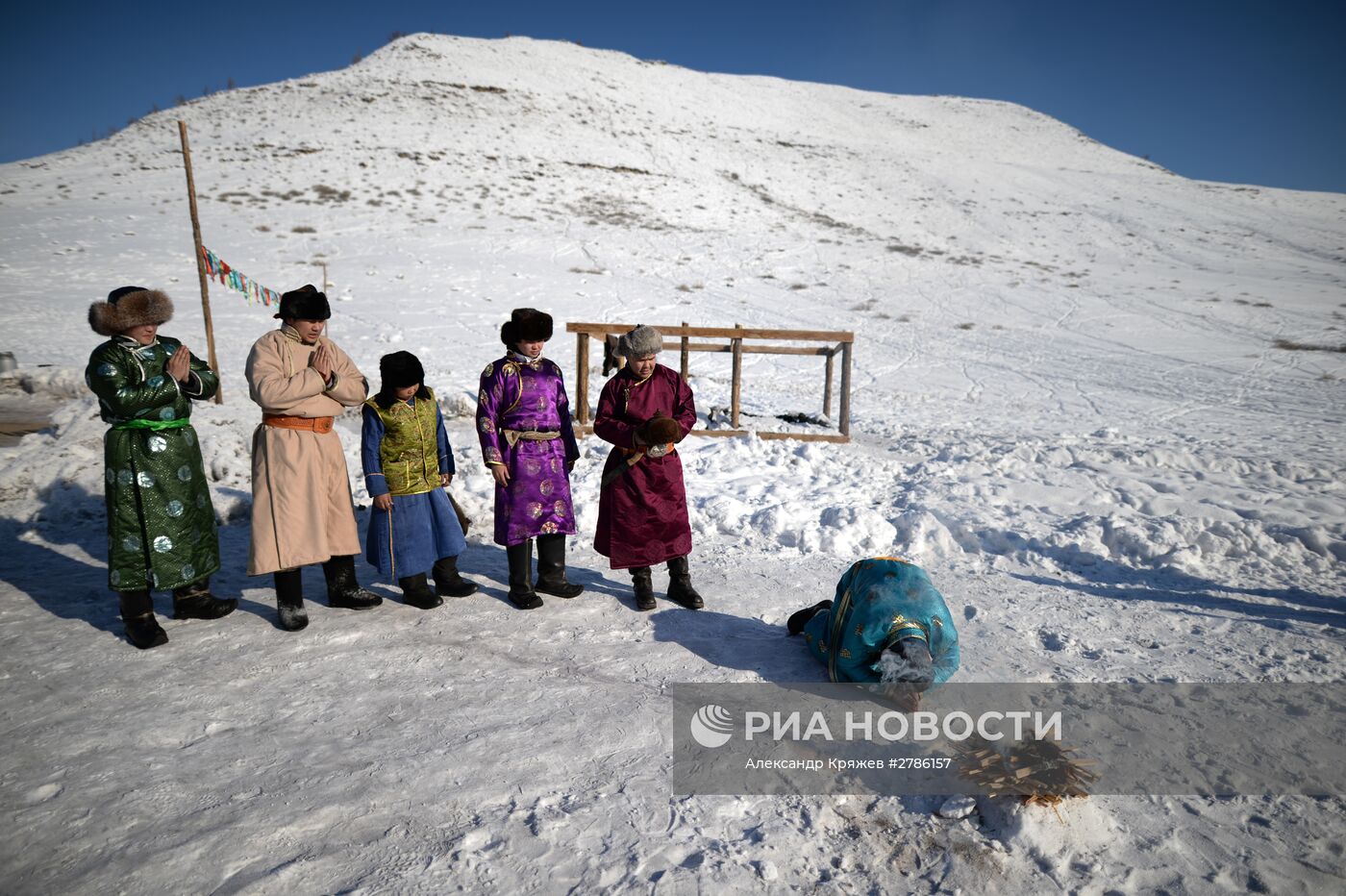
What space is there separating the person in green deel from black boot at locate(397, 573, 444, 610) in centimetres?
107

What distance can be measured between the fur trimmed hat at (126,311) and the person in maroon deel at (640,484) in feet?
7.59

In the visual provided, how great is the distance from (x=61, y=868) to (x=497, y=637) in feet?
6.36

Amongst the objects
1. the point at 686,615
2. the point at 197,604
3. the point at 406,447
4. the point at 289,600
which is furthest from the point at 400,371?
the point at 686,615

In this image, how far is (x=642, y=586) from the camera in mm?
4281

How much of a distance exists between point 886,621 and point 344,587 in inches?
120

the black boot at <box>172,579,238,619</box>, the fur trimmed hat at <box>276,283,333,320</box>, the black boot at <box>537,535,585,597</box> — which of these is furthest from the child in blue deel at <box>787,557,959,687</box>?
the black boot at <box>172,579,238,619</box>

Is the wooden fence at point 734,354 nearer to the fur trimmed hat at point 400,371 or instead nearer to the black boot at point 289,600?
the fur trimmed hat at point 400,371

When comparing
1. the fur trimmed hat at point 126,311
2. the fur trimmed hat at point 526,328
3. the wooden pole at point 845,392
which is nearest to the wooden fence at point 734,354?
the wooden pole at point 845,392

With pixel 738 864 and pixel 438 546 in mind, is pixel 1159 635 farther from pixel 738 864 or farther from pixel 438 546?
pixel 438 546

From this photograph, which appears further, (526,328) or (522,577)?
(522,577)

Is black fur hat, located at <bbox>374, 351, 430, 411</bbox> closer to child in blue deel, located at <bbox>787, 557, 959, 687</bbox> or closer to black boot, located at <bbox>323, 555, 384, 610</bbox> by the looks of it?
black boot, located at <bbox>323, 555, 384, 610</bbox>

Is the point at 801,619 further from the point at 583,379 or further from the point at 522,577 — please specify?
the point at 583,379

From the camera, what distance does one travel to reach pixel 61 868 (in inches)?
84.7

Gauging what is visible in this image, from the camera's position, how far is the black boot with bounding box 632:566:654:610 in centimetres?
428
